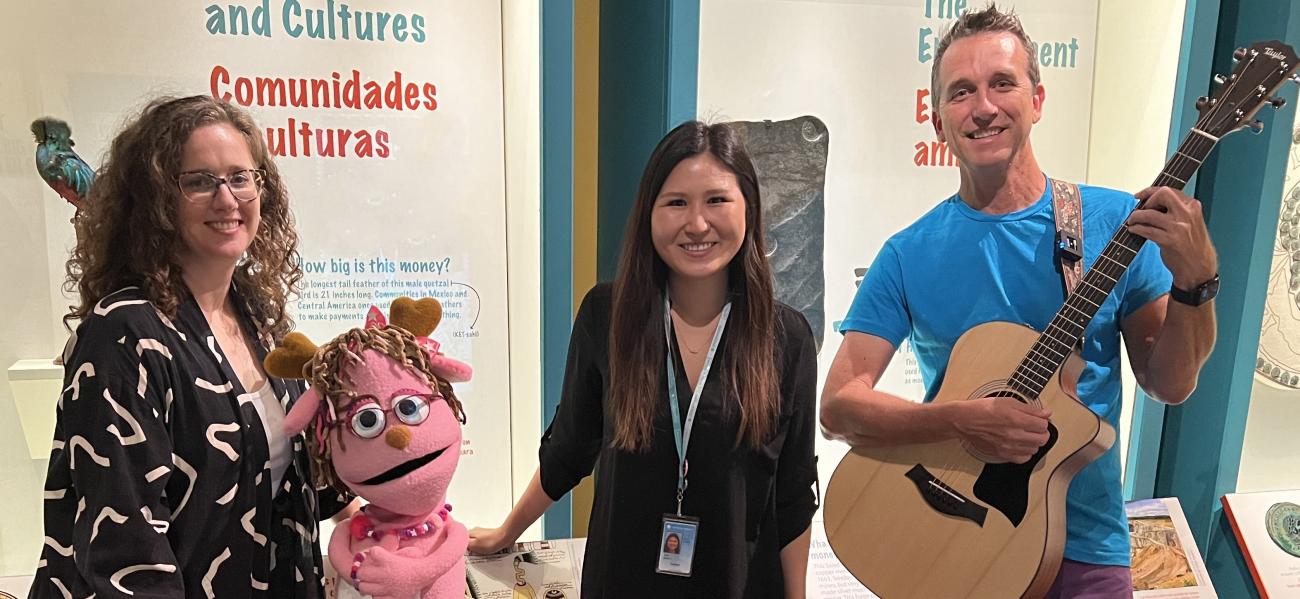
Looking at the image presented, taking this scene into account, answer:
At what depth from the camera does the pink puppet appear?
138 cm

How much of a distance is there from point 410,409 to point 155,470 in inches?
15.1

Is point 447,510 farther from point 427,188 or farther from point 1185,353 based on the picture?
point 1185,353

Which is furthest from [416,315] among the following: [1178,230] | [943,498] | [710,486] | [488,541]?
[1178,230]

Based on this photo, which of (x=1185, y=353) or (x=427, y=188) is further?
(x=427, y=188)

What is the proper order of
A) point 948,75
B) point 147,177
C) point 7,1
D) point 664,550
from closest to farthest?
1. point 147,177
2. point 664,550
3. point 948,75
4. point 7,1

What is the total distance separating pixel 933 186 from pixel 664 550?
5.30 feet

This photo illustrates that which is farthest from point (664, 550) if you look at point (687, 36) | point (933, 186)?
point (933, 186)

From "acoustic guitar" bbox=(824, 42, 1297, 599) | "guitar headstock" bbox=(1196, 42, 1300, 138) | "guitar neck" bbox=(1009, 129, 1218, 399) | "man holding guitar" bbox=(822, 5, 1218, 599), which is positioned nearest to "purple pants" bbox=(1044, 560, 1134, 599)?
"man holding guitar" bbox=(822, 5, 1218, 599)

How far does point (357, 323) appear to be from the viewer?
A: 93.0 inches

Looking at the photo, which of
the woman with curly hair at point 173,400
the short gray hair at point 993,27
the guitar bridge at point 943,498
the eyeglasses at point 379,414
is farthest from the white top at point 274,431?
the short gray hair at point 993,27

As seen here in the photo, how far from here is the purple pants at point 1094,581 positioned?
6.06ft

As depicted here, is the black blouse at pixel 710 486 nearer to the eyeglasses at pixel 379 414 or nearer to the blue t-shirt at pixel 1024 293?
the blue t-shirt at pixel 1024 293

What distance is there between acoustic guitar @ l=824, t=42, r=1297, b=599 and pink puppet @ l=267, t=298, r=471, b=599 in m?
0.92

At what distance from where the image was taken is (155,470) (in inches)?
52.1
